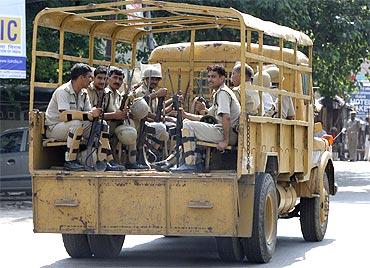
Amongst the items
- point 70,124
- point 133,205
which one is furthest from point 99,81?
point 133,205

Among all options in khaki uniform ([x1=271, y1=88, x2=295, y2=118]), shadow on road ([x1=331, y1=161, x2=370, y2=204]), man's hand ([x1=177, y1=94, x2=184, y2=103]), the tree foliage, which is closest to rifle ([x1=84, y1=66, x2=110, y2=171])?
man's hand ([x1=177, y1=94, x2=184, y2=103])

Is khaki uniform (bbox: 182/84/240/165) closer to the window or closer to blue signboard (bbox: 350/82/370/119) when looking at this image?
the window

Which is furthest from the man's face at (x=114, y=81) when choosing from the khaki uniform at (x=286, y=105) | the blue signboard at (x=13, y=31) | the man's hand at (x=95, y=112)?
the blue signboard at (x=13, y=31)

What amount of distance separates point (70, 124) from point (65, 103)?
311 millimetres

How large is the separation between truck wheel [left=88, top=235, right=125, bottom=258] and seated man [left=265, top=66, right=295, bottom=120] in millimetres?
2432

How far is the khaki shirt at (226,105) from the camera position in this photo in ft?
38.9

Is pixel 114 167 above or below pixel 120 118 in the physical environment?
below

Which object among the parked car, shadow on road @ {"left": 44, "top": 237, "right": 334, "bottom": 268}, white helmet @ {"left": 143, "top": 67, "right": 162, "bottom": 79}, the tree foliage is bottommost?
shadow on road @ {"left": 44, "top": 237, "right": 334, "bottom": 268}

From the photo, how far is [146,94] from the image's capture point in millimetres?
13359

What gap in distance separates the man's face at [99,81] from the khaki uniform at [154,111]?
71 centimetres

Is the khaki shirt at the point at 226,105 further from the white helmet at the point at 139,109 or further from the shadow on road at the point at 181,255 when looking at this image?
the shadow on road at the point at 181,255

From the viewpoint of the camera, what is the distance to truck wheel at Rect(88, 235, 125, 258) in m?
12.9

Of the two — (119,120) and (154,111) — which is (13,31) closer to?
(154,111)

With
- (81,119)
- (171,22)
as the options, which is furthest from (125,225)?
(171,22)
